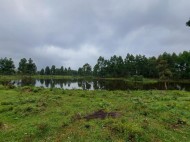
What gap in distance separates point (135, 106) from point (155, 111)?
63.3 inches

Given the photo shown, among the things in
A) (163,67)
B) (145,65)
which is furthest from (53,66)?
(163,67)

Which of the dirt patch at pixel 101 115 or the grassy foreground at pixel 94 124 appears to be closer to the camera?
the grassy foreground at pixel 94 124

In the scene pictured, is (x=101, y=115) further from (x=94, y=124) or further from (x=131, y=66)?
(x=131, y=66)

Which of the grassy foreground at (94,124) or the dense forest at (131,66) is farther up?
the dense forest at (131,66)

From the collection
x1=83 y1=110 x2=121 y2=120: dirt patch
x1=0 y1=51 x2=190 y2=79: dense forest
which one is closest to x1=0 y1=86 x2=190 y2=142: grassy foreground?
x1=83 y1=110 x2=121 y2=120: dirt patch

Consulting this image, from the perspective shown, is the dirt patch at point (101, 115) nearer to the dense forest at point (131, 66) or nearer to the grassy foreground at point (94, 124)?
the grassy foreground at point (94, 124)

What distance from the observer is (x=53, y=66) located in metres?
183

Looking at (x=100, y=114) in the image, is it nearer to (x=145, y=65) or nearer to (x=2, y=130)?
(x=2, y=130)

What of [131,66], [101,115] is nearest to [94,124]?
[101,115]

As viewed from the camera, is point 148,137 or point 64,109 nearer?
point 148,137

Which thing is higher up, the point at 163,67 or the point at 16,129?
the point at 163,67

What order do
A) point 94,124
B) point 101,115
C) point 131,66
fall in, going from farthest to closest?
point 131,66 < point 101,115 < point 94,124

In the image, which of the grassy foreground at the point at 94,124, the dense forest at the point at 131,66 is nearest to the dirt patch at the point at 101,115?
the grassy foreground at the point at 94,124

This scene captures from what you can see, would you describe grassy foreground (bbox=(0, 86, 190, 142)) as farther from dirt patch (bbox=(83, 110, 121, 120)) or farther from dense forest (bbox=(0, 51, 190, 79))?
dense forest (bbox=(0, 51, 190, 79))
